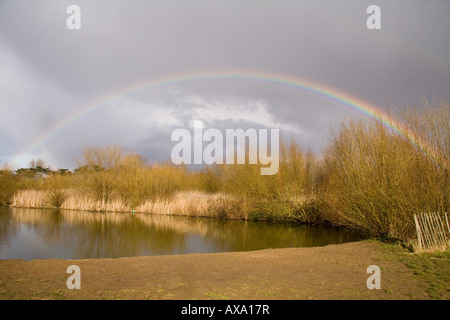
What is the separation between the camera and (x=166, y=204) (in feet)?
87.0

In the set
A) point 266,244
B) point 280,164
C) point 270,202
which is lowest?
point 266,244

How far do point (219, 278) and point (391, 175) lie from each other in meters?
8.64

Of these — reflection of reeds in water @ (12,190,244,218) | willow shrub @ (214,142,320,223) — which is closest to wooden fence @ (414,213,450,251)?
willow shrub @ (214,142,320,223)

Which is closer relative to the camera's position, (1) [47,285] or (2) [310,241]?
(1) [47,285]

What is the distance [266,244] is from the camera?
14727 millimetres

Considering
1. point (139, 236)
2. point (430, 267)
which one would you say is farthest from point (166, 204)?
point (430, 267)

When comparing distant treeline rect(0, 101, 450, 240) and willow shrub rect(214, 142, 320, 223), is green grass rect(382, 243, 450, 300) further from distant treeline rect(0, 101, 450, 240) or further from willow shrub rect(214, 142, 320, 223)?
willow shrub rect(214, 142, 320, 223)

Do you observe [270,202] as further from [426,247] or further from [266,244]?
[426,247]

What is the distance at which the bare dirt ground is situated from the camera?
5.35 metres

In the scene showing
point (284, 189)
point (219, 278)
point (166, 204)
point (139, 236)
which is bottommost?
point (139, 236)

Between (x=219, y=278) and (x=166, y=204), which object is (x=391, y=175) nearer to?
(x=219, y=278)

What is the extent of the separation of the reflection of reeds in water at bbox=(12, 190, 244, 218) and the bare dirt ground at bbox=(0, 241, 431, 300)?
15333 millimetres
